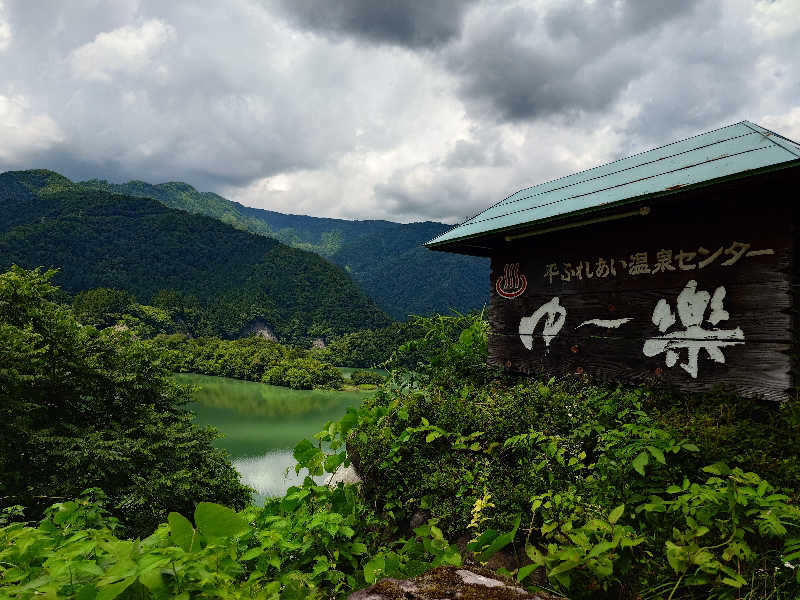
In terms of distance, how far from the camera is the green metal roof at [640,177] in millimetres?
3176

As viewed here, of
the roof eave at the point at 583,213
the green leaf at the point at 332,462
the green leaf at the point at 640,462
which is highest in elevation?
the roof eave at the point at 583,213

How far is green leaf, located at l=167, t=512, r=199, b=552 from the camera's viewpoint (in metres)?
1.29

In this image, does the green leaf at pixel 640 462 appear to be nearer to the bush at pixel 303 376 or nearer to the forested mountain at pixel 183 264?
the bush at pixel 303 376

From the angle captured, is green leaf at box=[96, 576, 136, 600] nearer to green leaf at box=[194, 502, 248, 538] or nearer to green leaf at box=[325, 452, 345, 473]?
green leaf at box=[194, 502, 248, 538]

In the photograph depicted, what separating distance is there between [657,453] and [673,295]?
1.96m

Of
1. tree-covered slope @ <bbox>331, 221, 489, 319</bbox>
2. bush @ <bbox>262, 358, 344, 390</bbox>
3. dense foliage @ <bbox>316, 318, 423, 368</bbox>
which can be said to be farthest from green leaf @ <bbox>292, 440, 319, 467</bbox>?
tree-covered slope @ <bbox>331, 221, 489, 319</bbox>

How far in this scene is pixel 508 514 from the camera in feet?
9.46

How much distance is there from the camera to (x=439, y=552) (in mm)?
2211

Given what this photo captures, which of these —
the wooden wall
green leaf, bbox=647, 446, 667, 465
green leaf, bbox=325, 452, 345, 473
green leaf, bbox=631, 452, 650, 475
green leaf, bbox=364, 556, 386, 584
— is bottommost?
green leaf, bbox=364, 556, 386, 584

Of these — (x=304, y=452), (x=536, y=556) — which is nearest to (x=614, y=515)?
(x=536, y=556)

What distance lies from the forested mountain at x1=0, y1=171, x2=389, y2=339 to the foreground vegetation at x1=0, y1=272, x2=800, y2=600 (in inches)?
3343

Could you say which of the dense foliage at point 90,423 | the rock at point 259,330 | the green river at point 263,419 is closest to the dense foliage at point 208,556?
the dense foliage at point 90,423

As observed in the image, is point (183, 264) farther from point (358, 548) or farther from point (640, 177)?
point (358, 548)

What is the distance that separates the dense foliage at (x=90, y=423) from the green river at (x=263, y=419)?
9.55 feet
